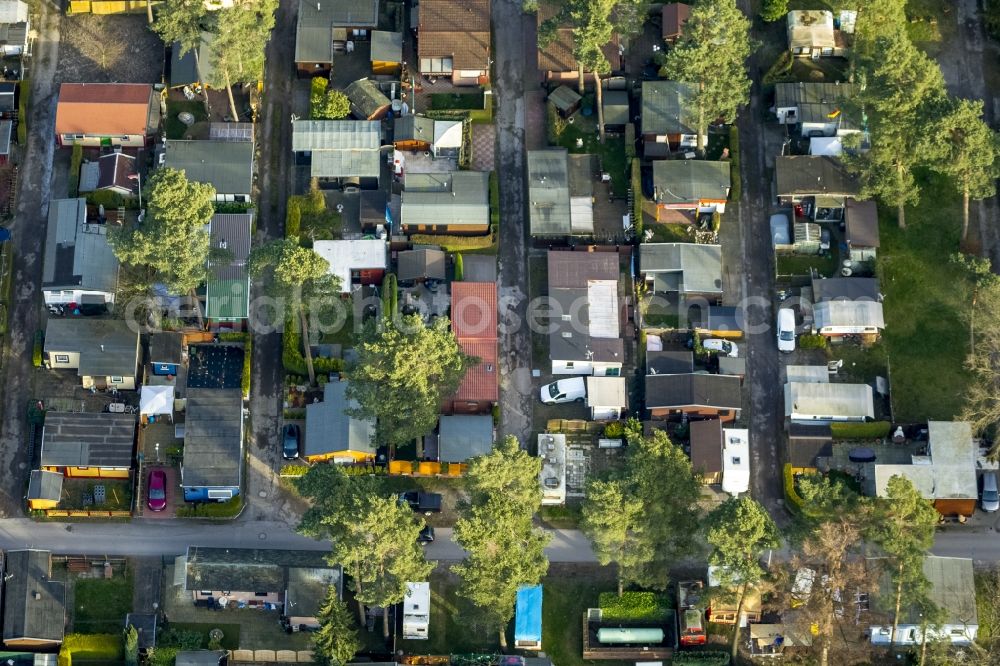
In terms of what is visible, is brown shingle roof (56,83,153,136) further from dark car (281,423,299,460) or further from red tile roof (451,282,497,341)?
red tile roof (451,282,497,341)

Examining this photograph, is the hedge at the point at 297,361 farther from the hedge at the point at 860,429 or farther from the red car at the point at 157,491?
the hedge at the point at 860,429

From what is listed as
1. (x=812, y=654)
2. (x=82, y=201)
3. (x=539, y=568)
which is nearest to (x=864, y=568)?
(x=812, y=654)

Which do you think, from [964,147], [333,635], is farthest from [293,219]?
[964,147]

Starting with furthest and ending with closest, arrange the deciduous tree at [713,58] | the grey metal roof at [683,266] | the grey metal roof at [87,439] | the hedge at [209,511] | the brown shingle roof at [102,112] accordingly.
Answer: the brown shingle roof at [102,112], the grey metal roof at [683,266], the deciduous tree at [713,58], the grey metal roof at [87,439], the hedge at [209,511]

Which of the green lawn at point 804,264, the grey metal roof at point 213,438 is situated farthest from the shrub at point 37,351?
the green lawn at point 804,264

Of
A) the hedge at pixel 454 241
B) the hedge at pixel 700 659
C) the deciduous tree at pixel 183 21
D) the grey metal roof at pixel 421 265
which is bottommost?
the hedge at pixel 700 659

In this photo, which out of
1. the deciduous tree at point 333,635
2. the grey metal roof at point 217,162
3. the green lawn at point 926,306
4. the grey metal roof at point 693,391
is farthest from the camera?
the grey metal roof at point 217,162
